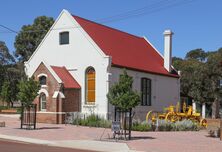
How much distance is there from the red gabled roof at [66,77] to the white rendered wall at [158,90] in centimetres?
358

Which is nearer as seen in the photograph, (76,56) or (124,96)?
(124,96)

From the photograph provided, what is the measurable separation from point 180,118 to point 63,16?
13537 mm

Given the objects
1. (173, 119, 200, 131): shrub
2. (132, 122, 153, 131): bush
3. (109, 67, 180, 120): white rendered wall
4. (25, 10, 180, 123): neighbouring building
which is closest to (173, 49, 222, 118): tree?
(109, 67, 180, 120): white rendered wall

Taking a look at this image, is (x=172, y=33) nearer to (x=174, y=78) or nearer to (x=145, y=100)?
(x=174, y=78)

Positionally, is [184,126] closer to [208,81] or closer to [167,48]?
[208,81]

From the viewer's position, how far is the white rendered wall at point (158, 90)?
39594 millimetres

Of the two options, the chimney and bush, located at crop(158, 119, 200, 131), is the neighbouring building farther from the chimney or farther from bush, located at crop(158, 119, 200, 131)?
bush, located at crop(158, 119, 200, 131)

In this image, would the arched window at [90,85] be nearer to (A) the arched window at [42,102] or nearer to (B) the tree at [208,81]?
(A) the arched window at [42,102]

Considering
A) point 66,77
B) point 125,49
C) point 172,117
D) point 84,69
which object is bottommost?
point 172,117

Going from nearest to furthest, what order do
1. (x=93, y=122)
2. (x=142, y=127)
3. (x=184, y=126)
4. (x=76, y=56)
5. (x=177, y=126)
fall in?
(x=142, y=127) → (x=177, y=126) → (x=184, y=126) → (x=93, y=122) → (x=76, y=56)

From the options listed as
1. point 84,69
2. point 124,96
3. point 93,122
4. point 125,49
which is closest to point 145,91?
point 125,49

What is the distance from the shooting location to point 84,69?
123ft

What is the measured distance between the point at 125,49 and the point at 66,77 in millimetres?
7042

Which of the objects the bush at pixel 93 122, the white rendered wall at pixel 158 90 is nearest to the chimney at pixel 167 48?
the white rendered wall at pixel 158 90
